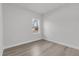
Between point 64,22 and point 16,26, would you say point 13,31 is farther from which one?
point 64,22

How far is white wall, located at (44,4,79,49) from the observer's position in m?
1.20

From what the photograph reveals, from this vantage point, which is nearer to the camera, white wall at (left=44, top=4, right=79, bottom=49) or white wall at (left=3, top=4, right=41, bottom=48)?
white wall at (left=3, top=4, right=41, bottom=48)

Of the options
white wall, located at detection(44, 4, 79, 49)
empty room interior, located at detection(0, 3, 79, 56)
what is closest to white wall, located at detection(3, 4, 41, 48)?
empty room interior, located at detection(0, 3, 79, 56)

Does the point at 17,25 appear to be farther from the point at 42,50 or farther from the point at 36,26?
the point at 42,50

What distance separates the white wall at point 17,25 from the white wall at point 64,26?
22 cm

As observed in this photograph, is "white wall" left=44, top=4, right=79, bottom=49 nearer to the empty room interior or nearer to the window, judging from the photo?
the empty room interior

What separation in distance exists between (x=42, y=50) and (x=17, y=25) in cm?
61

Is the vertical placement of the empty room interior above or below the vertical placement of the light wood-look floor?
above

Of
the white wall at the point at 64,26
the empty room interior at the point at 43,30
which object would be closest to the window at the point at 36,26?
the empty room interior at the point at 43,30

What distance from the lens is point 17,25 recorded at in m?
1.17

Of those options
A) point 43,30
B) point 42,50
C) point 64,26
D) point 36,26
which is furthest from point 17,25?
point 64,26

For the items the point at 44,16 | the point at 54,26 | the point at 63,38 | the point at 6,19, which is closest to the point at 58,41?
the point at 63,38

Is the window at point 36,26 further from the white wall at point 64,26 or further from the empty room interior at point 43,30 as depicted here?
the white wall at point 64,26

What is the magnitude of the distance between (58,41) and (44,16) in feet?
1.69
